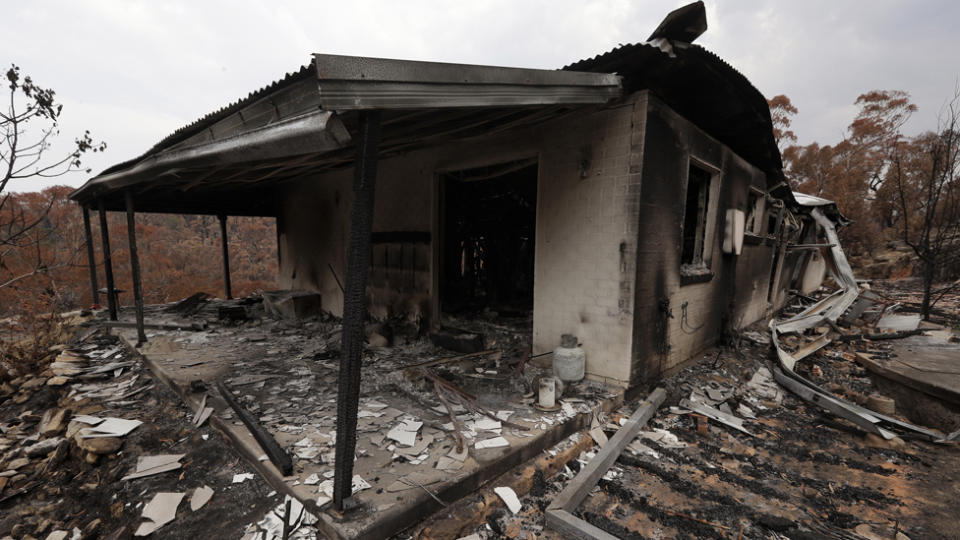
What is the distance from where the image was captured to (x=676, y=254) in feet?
16.1

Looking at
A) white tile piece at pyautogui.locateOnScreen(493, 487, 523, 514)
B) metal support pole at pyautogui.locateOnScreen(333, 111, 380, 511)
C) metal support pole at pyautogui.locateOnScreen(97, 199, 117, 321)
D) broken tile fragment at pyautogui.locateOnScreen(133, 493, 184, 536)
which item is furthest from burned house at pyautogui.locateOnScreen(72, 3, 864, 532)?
broken tile fragment at pyautogui.locateOnScreen(133, 493, 184, 536)

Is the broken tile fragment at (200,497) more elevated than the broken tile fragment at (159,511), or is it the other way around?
the broken tile fragment at (200,497)

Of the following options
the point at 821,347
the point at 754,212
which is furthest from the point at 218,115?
the point at 821,347

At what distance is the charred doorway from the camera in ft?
25.5

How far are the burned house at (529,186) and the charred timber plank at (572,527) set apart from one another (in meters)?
1.49

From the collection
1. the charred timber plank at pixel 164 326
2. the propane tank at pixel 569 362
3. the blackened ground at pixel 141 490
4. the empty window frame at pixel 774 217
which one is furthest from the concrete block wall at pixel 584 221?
the empty window frame at pixel 774 217

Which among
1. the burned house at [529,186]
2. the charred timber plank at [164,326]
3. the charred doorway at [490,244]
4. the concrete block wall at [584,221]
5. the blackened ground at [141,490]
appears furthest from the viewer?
the charred doorway at [490,244]

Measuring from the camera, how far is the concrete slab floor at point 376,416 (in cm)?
243

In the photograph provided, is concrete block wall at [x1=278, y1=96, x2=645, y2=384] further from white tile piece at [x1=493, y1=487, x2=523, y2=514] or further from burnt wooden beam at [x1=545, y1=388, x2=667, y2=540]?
white tile piece at [x1=493, y1=487, x2=523, y2=514]

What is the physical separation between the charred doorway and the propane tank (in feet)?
10.3

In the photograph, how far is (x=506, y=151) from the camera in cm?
491

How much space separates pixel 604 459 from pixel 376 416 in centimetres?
230

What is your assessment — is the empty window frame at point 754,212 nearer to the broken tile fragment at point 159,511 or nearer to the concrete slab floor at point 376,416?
the concrete slab floor at point 376,416

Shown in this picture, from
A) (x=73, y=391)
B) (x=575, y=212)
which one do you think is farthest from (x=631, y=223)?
(x=73, y=391)
